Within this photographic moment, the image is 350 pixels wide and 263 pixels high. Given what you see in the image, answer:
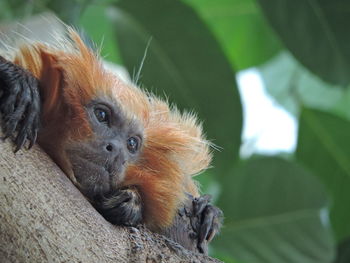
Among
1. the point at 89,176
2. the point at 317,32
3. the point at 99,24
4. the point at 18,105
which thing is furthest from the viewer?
the point at 99,24

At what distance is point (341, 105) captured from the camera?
14.8 feet

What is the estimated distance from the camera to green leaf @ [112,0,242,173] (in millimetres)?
3096

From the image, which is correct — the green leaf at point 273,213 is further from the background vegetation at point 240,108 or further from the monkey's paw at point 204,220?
the monkey's paw at point 204,220

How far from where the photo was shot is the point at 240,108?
312 centimetres

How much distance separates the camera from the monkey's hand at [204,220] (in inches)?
83.7

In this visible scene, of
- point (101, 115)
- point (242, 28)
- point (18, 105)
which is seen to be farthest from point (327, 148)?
point (18, 105)

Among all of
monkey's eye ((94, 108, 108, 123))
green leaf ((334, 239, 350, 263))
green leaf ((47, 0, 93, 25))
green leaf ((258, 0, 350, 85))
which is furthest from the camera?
green leaf ((334, 239, 350, 263))

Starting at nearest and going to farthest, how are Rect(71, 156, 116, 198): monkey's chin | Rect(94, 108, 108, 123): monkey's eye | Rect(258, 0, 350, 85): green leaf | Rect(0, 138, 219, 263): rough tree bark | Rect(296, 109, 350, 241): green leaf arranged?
Rect(0, 138, 219, 263): rough tree bark
Rect(71, 156, 116, 198): monkey's chin
Rect(94, 108, 108, 123): monkey's eye
Rect(258, 0, 350, 85): green leaf
Rect(296, 109, 350, 241): green leaf

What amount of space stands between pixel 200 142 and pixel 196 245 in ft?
1.78

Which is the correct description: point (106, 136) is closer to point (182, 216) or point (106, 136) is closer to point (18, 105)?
point (182, 216)

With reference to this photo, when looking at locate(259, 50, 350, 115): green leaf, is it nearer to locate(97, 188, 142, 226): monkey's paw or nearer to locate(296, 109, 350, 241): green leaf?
locate(296, 109, 350, 241): green leaf

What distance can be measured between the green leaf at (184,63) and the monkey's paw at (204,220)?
0.81 meters

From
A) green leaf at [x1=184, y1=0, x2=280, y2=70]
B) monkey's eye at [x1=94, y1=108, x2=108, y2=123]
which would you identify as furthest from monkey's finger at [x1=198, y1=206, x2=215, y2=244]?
green leaf at [x1=184, y1=0, x2=280, y2=70]

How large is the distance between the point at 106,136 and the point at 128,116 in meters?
0.14
